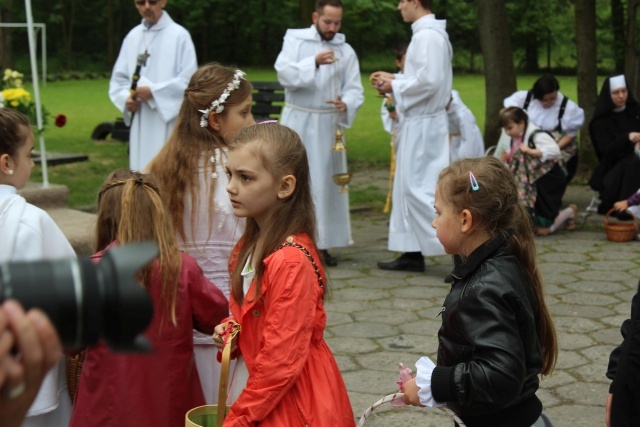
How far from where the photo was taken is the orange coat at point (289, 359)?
3068 millimetres

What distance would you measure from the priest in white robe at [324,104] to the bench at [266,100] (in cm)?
513

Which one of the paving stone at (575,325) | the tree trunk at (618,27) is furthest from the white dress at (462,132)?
the tree trunk at (618,27)

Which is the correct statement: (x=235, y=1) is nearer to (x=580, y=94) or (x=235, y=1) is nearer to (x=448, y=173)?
(x=580, y=94)

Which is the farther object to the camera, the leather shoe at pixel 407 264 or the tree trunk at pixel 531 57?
the tree trunk at pixel 531 57

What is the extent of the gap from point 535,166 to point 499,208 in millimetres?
6539

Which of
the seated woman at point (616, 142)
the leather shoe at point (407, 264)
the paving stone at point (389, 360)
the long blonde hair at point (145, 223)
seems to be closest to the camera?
the long blonde hair at point (145, 223)

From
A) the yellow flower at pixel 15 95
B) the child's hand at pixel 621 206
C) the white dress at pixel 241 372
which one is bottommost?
the child's hand at pixel 621 206

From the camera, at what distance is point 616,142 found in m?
9.77

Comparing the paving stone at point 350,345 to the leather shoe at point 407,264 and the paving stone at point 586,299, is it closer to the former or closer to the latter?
the paving stone at point 586,299

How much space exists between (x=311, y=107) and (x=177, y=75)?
45.4 inches

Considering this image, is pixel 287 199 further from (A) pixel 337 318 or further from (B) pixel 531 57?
(B) pixel 531 57

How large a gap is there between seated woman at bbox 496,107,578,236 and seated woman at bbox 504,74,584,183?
1.01 ft

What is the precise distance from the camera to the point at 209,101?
14.0ft

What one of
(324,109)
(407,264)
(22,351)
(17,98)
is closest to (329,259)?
(407,264)
